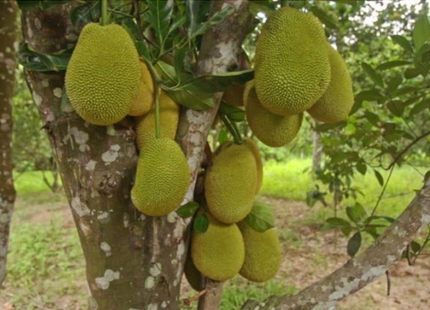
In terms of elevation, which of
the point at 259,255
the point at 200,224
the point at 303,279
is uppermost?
the point at 200,224

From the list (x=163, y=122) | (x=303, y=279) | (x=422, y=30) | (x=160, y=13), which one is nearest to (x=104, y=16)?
(x=160, y=13)

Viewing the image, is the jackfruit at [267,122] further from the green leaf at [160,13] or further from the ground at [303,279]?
the ground at [303,279]

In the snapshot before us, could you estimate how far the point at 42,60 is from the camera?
1.95 ft

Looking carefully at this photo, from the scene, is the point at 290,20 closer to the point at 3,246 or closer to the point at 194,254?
the point at 194,254

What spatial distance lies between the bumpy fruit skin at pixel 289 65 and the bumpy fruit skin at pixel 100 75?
0.21 meters

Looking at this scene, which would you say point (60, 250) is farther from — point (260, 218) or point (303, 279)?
point (260, 218)

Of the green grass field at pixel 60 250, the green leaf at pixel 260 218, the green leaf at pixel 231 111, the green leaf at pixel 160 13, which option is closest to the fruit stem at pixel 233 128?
the green leaf at pixel 231 111

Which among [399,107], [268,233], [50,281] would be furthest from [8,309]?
A: [399,107]

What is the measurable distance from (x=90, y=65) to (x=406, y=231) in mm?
561

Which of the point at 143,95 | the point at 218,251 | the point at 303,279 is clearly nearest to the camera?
the point at 143,95

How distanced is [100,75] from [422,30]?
698 millimetres

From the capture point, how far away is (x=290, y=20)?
717mm

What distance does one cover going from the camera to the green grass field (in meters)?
2.50

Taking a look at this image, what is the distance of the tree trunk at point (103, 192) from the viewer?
0.66m
